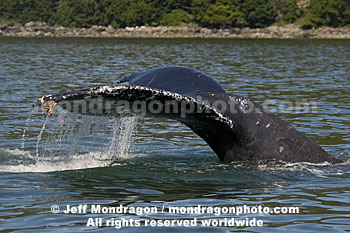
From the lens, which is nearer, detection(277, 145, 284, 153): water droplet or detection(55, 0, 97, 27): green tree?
detection(277, 145, 284, 153): water droplet

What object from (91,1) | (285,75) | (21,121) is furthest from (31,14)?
(21,121)

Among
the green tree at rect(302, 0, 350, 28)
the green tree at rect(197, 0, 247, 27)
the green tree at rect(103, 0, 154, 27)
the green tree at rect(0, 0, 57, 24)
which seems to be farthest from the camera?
A: the green tree at rect(0, 0, 57, 24)

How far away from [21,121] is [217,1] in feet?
287

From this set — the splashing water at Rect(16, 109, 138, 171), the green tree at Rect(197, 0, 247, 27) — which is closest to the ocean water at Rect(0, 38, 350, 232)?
the splashing water at Rect(16, 109, 138, 171)

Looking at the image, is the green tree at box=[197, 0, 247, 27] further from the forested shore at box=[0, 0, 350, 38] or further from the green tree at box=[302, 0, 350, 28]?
the green tree at box=[302, 0, 350, 28]

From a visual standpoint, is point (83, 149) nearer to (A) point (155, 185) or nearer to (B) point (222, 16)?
(A) point (155, 185)

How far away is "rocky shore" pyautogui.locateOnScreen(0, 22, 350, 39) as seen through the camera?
8644 cm

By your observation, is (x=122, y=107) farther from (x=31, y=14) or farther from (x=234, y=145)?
(x=31, y=14)

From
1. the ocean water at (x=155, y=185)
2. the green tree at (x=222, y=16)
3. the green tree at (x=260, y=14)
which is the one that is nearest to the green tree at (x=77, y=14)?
the green tree at (x=222, y=16)

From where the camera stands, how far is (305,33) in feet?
285

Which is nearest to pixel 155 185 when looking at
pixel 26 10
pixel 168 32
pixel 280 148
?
pixel 280 148

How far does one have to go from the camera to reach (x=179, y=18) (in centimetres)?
9819

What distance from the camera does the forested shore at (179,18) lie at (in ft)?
294

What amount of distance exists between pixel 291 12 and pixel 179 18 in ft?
49.3
